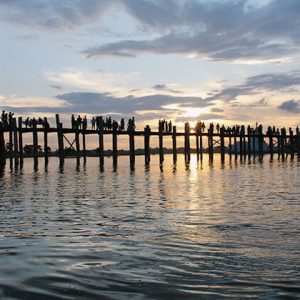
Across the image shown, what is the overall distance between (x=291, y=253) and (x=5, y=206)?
9370 millimetres

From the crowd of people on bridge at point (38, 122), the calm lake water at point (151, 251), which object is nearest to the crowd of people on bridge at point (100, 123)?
the crowd of people on bridge at point (38, 122)

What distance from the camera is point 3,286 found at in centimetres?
534

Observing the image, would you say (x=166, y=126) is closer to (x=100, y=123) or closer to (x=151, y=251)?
(x=100, y=123)

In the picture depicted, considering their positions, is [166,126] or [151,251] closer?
[151,251]

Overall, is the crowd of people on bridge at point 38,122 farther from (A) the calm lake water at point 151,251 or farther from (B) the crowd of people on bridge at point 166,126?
(A) the calm lake water at point 151,251

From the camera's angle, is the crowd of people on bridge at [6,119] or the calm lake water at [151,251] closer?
the calm lake water at [151,251]

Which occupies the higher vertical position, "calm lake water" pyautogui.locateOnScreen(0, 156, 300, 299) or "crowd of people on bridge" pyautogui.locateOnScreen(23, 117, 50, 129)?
"crowd of people on bridge" pyautogui.locateOnScreen(23, 117, 50, 129)

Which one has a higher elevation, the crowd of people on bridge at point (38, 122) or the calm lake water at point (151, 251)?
the crowd of people on bridge at point (38, 122)

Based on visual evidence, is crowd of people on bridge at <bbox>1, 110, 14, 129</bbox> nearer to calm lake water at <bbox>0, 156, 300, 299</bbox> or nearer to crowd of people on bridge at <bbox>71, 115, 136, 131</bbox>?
crowd of people on bridge at <bbox>71, 115, 136, 131</bbox>

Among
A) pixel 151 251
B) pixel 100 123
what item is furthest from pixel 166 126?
pixel 151 251

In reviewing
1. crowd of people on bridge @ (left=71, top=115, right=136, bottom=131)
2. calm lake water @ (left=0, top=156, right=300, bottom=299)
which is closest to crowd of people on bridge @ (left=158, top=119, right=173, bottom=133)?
crowd of people on bridge @ (left=71, top=115, right=136, bottom=131)

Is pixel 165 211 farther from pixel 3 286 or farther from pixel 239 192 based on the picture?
pixel 3 286

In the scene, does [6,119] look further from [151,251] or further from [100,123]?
[151,251]

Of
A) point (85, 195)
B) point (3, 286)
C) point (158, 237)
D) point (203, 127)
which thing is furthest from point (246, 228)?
point (203, 127)
